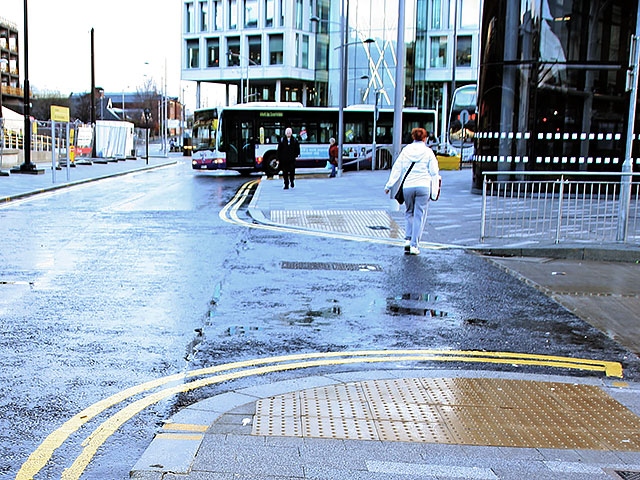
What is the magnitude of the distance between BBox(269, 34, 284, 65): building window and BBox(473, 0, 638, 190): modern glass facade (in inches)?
1958

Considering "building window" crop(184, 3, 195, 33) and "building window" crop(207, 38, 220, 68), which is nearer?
"building window" crop(207, 38, 220, 68)

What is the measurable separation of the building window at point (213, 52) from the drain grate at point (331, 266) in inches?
2559

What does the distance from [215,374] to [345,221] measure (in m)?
9.38

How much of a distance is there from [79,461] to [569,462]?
2548 millimetres

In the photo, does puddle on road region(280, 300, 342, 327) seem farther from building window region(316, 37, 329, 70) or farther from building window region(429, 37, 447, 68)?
building window region(316, 37, 329, 70)

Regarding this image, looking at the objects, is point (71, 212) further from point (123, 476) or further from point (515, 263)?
point (123, 476)

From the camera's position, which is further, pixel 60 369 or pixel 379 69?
pixel 379 69

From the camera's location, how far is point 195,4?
71562mm

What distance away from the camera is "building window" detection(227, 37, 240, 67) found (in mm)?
69688

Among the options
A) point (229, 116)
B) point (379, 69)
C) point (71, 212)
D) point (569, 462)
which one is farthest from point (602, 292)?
point (379, 69)

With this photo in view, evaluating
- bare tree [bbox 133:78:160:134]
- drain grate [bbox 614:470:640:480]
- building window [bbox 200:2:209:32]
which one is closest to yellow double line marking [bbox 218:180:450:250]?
drain grate [bbox 614:470:640:480]

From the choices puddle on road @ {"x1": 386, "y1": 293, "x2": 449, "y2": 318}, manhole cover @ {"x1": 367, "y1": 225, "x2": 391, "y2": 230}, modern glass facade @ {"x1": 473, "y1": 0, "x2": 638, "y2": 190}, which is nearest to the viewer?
puddle on road @ {"x1": 386, "y1": 293, "x2": 449, "y2": 318}

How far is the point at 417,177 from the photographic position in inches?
415

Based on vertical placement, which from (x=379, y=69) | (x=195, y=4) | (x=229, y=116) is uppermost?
(x=195, y=4)
